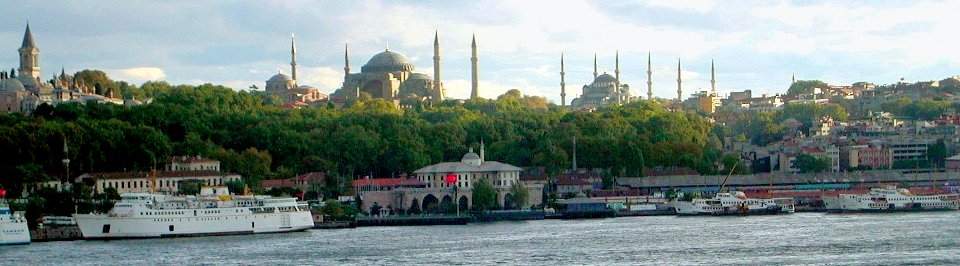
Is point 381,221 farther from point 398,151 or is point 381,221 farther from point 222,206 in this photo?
point 398,151

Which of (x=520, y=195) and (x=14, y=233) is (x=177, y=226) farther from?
(x=520, y=195)

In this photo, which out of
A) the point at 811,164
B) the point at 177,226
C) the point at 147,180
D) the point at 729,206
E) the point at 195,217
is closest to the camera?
the point at 177,226

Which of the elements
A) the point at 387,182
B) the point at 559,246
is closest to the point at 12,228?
the point at 559,246

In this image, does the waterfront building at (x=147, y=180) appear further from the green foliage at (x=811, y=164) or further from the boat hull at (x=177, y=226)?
the green foliage at (x=811, y=164)

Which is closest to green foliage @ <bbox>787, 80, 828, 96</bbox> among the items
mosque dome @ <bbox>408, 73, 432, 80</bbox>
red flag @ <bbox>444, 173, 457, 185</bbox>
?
mosque dome @ <bbox>408, 73, 432, 80</bbox>

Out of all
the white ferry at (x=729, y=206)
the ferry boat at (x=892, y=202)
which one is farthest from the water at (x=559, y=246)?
the ferry boat at (x=892, y=202)

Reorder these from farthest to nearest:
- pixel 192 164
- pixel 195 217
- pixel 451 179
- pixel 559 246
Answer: pixel 451 179
pixel 192 164
pixel 195 217
pixel 559 246
